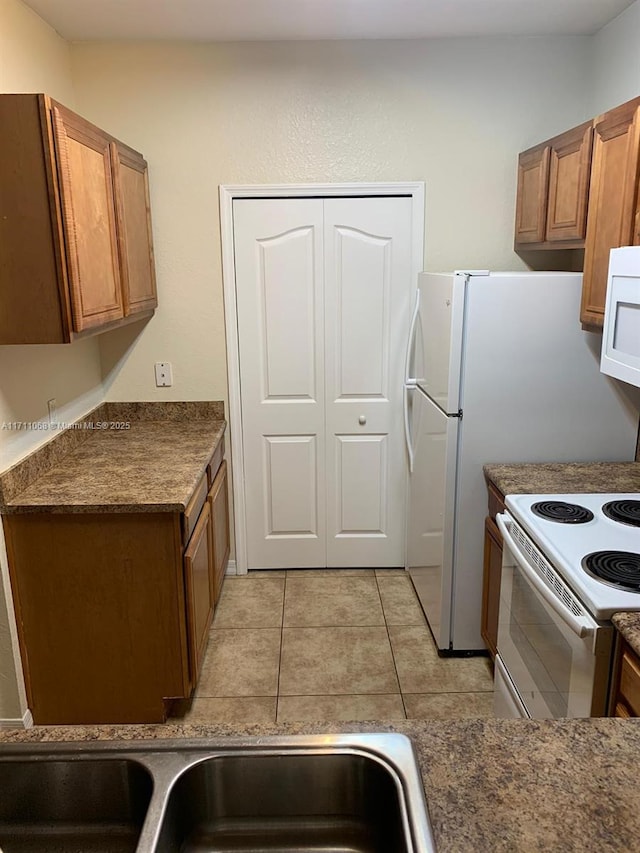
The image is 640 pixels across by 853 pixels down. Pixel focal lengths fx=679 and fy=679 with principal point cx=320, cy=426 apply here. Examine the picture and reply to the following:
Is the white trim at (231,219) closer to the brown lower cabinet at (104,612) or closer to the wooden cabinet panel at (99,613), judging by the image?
the brown lower cabinet at (104,612)

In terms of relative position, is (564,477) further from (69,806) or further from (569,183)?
(69,806)

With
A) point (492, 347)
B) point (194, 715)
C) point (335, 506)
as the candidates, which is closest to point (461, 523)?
point (492, 347)

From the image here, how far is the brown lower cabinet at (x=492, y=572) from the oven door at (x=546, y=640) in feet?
1.04

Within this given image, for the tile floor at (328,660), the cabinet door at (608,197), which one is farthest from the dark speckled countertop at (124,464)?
the cabinet door at (608,197)

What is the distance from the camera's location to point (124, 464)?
9.02 feet

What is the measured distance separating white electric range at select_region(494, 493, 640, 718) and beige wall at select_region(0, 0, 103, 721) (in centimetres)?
168

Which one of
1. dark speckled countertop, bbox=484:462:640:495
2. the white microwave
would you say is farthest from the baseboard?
the white microwave

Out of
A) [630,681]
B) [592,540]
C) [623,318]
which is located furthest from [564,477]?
[630,681]

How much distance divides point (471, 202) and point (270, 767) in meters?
2.93

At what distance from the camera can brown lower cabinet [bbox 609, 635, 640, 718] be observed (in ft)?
4.96

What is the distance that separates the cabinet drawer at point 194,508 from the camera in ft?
7.85

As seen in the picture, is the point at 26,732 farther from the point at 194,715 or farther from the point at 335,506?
the point at 335,506

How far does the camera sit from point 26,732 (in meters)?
1.11

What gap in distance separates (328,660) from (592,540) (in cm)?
142
